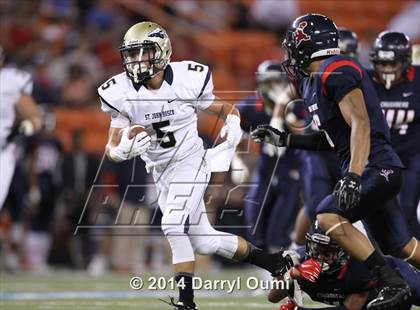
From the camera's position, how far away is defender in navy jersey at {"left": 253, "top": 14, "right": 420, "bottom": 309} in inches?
190

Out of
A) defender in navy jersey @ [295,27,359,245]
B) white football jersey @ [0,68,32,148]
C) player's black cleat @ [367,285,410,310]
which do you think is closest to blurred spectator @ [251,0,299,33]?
defender in navy jersey @ [295,27,359,245]

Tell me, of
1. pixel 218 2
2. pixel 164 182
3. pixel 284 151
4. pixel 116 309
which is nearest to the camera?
pixel 164 182

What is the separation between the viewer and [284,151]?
7.97m

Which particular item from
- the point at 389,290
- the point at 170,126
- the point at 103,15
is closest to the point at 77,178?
the point at 103,15

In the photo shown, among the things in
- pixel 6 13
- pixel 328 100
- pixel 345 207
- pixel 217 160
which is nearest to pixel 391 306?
pixel 345 207

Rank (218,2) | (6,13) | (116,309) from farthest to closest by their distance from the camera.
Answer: (218,2) → (6,13) → (116,309)

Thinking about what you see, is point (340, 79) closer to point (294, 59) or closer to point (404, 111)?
point (294, 59)

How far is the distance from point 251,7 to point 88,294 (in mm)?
6039

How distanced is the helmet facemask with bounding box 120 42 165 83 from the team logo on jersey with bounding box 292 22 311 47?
2.62ft

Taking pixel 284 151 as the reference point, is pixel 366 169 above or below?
above

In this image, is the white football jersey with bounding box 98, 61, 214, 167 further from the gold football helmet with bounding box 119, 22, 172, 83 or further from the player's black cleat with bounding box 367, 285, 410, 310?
the player's black cleat with bounding box 367, 285, 410, 310

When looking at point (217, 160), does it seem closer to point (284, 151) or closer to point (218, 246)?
point (218, 246)

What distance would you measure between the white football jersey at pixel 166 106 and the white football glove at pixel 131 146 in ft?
0.66

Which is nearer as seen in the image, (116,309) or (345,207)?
(345,207)
